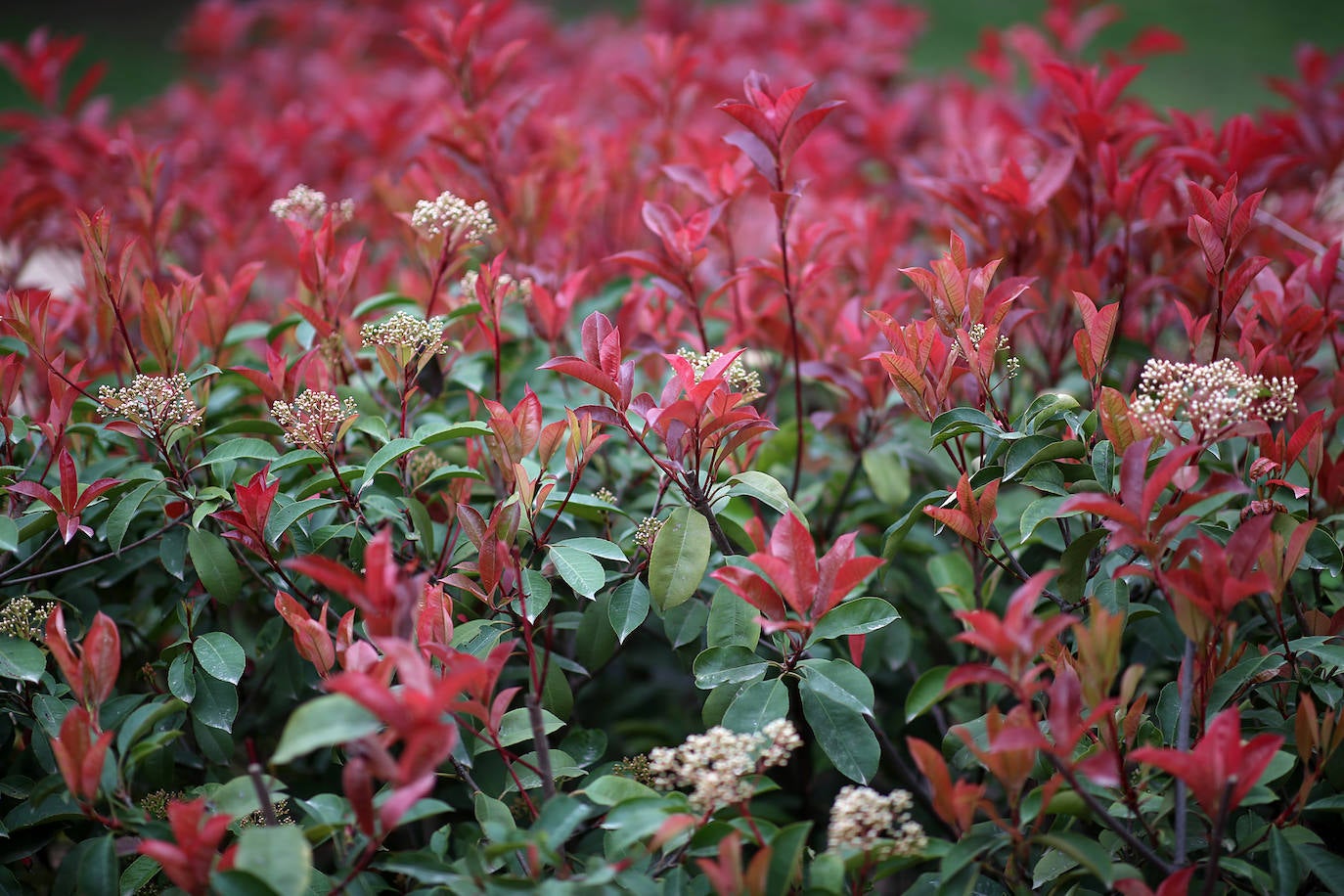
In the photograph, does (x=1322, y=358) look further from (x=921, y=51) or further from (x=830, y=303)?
(x=921, y=51)

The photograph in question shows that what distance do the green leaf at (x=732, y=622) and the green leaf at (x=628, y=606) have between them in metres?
0.11

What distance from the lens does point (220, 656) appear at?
1459mm

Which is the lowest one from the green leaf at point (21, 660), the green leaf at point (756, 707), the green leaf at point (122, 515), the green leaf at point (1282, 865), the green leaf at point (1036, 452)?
the green leaf at point (1282, 865)

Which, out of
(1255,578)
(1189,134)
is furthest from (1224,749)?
(1189,134)

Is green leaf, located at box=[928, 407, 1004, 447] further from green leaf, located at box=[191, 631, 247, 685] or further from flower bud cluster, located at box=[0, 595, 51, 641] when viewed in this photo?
flower bud cluster, located at box=[0, 595, 51, 641]

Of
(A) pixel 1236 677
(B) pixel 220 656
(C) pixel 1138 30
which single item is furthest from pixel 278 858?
(C) pixel 1138 30

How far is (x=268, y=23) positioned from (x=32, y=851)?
557 cm

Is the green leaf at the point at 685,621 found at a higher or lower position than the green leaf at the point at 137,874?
higher

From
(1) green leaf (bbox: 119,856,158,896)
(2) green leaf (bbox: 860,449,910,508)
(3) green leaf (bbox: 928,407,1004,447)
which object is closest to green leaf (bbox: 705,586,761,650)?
(3) green leaf (bbox: 928,407,1004,447)

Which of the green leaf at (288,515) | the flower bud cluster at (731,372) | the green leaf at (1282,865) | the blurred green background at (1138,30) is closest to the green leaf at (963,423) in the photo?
the flower bud cluster at (731,372)

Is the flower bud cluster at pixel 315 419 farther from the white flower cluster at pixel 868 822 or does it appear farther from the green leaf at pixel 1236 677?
the green leaf at pixel 1236 677

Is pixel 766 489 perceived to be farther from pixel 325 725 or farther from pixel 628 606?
pixel 325 725

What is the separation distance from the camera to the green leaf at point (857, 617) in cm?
136

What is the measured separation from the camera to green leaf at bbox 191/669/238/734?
1484 mm
